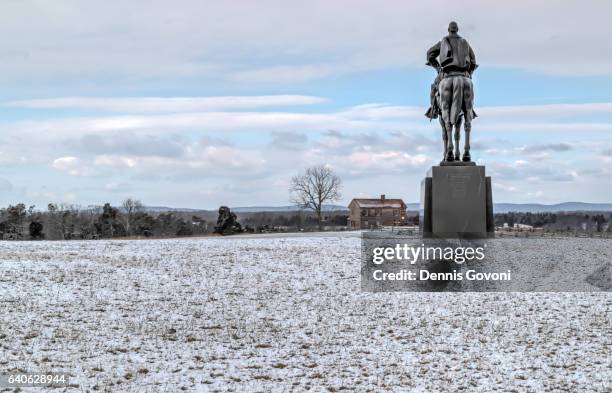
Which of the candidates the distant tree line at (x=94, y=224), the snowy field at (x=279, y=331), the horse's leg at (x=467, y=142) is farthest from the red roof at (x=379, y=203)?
the snowy field at (x=279, y=331)

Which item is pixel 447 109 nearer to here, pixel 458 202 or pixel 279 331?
pixel 458 202

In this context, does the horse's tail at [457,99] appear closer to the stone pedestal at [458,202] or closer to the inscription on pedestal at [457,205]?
the stone pedestal at [458,202]

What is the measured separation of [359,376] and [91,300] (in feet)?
27.8

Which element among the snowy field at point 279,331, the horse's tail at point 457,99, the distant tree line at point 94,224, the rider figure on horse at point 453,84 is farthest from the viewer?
the distant tree line at point 94,224

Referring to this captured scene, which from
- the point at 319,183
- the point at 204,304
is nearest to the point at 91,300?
the point at 204,304

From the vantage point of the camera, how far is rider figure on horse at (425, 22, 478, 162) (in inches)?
783

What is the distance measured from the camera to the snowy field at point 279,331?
37.4 ft

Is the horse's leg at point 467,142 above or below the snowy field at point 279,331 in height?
above

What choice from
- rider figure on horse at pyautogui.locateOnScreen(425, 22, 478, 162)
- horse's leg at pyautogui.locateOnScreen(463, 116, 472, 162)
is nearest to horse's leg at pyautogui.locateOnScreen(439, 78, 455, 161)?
rider figure on horse at pyautogui.locateOnScreen(425, 22, 478, 162)

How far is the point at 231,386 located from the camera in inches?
430

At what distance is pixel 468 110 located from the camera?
2055cm

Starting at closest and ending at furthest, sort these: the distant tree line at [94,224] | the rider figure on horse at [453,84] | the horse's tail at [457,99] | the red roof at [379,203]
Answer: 1. the rider figure on horse at [453,84]
2. the horse's tail at [457,99]
3. the distant tree line at [94,224]
4. the red roof at [379,203]

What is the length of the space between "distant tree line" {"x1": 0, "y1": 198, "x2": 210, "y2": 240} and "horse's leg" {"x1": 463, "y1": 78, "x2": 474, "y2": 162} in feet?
111

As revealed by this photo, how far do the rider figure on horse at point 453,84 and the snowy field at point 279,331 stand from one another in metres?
5.47
